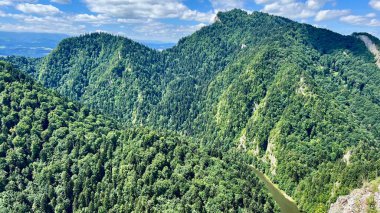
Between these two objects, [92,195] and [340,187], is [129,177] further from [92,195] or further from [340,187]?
[340,187]

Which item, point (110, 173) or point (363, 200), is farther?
point (110, 173)

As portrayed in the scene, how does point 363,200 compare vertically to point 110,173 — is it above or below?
above

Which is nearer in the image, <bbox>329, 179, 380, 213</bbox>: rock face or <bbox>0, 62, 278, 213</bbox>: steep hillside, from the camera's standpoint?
<bbox>329, 179, 380, 213</bbox>: rock face

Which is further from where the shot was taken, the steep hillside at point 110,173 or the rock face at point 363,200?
the steep hillside at point 110,173

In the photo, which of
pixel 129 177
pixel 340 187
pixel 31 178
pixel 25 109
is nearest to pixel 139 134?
pixel 129 177
